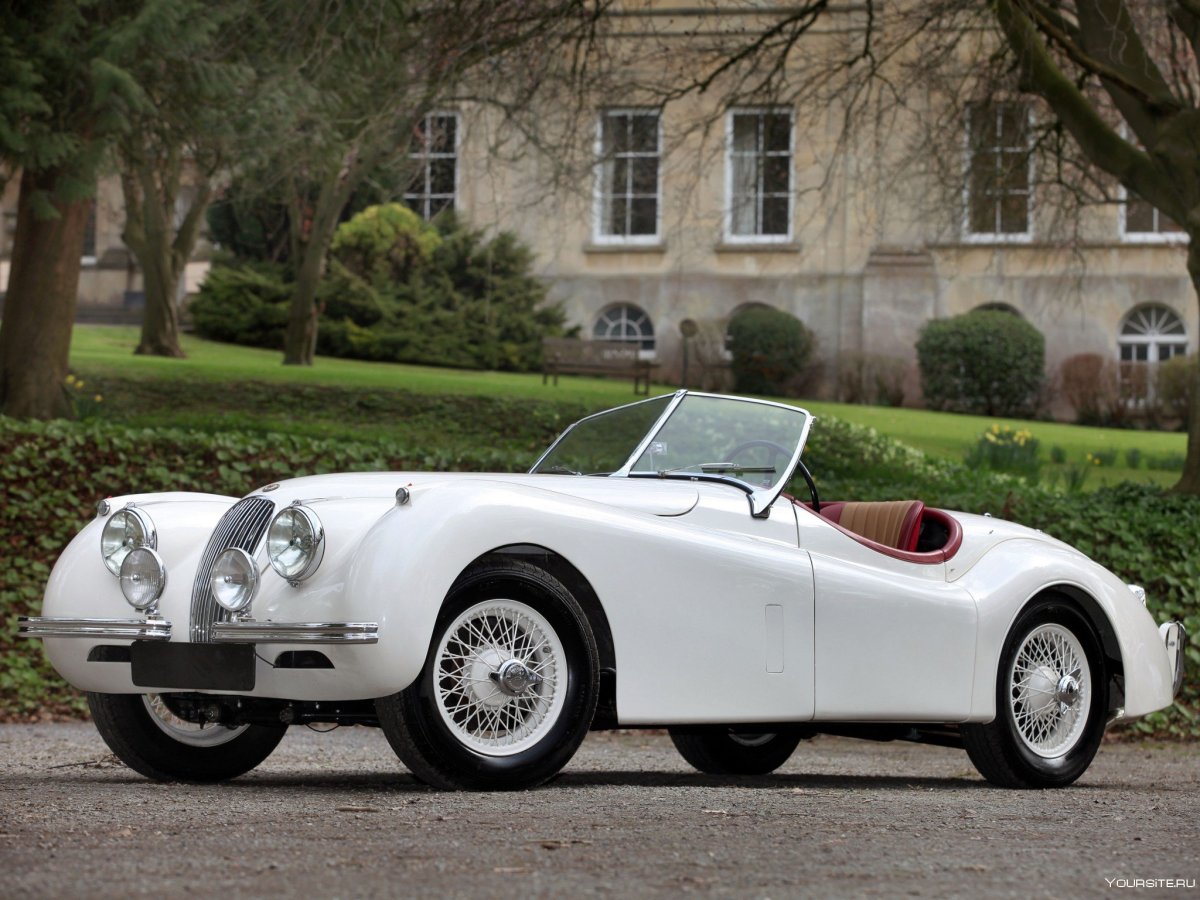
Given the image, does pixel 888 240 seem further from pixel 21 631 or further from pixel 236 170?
pixel 21 631

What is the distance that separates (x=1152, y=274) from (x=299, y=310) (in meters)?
17.1

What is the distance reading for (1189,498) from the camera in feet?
38.3

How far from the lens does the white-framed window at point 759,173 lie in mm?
15523

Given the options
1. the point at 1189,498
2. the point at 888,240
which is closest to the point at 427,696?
the point at 1189,498

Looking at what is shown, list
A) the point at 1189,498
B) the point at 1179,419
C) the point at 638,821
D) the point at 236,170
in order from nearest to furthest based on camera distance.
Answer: the point at 638,821
the point at 1189,498
the point at 236,170
the point at 1179,419

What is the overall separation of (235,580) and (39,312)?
10449 mm

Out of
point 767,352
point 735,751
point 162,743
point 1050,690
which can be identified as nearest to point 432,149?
point 767,352

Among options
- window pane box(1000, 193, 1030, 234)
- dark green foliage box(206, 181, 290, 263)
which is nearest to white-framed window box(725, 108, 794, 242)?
window pane box(1000, 193, 1030, 234)

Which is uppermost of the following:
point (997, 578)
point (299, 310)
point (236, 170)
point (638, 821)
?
point (236, 170)

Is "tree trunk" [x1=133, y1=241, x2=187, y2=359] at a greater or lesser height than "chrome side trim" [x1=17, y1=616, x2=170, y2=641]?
greater

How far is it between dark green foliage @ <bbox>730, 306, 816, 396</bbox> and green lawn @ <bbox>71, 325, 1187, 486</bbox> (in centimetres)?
156

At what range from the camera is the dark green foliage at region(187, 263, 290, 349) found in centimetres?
2869

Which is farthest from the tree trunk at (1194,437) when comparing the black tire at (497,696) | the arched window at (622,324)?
the arched window at (622,324)

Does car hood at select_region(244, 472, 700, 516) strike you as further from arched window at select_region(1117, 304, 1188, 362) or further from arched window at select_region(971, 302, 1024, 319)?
arched window at select_region(1117, 304, 1188, 362)
